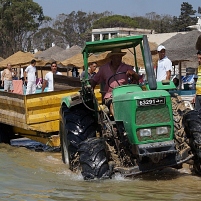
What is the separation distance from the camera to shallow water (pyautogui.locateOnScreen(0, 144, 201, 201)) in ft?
20.4

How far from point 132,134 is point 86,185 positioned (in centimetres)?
82

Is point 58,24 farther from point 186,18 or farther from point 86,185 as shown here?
point 86,185

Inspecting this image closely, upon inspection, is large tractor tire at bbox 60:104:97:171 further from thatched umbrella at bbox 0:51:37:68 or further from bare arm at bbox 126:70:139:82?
thatched umbrella at bbox 0:51:37:68

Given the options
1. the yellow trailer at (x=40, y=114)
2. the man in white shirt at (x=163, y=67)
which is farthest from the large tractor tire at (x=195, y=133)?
the man in white shirt at (x=163, y=67)

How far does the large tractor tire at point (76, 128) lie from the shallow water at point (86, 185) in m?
0.26

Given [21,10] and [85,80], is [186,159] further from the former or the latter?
[21,10]

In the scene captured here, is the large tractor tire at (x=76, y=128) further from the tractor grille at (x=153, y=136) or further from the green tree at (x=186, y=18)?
the green tree at (x=186, y=18)

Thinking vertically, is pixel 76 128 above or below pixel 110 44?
below

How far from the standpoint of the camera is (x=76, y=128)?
800 centimetres

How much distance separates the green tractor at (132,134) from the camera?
689 cm

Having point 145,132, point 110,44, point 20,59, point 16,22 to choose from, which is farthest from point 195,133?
point 16,22

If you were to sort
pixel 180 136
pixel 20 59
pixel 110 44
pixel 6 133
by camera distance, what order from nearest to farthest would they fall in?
pixel 180 136 < pixel 110 44 < pixel 6 133 < pixel 20 59

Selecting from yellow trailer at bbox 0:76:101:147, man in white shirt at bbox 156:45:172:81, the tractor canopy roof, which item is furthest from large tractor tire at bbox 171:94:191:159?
man in white shirt at bbox 156:45:172:81

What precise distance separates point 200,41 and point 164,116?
18.5ft
